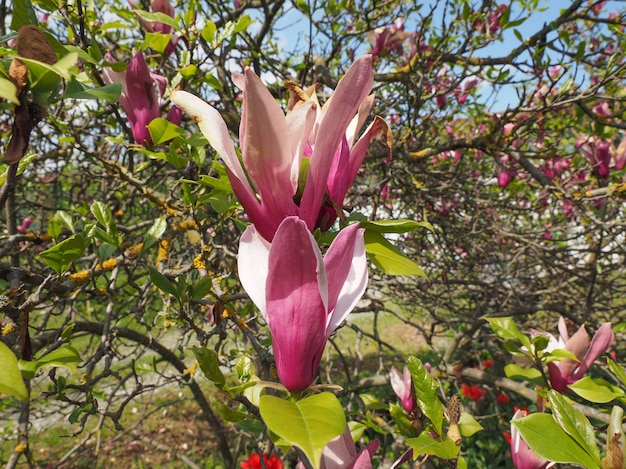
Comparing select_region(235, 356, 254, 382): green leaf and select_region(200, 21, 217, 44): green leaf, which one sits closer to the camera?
select_region(235, 356, 254, 382): green leaf

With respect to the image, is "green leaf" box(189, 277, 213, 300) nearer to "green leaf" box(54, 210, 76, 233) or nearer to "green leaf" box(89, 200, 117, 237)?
"green leaf" box(89, 200, 117, 237)

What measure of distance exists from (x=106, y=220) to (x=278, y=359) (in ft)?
2.01

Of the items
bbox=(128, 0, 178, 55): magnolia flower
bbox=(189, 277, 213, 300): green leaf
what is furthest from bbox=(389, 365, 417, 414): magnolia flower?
bbox=(128, 0, 178, 55): magnolia flower

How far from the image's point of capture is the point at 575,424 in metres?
0.59

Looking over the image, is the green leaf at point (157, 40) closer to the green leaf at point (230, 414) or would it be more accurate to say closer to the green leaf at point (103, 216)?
the green leaf at point (103, 216)

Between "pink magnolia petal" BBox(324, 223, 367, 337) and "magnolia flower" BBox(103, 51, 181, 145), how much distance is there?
2.28ft

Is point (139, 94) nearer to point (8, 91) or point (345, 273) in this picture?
point (8, 91)

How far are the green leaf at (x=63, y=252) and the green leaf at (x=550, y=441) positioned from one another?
739 millimetres

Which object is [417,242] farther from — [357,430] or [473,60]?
[357,430]

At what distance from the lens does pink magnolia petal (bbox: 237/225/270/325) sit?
474 mm

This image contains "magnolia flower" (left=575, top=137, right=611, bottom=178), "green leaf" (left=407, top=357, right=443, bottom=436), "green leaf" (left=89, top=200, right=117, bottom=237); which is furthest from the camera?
"magnolia flower" (left=575, top=137, right=611, bottom=178)

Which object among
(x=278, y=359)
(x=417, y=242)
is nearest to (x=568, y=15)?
(x=417, y=242)

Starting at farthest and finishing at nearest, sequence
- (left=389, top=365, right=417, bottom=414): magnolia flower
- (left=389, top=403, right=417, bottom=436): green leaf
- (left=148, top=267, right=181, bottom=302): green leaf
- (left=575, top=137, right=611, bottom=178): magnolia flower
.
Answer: (left=575, top=137, right=611, bottom=178): magnolia flower
(left=389, top=365, right=417, bottom=414): magnolia flower
(left=389, top=403, right=417, bottom=436): green leaf
(left=148, top=267, right=181, bottom=302): green leaf

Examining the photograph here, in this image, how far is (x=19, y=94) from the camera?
0.42 metres
